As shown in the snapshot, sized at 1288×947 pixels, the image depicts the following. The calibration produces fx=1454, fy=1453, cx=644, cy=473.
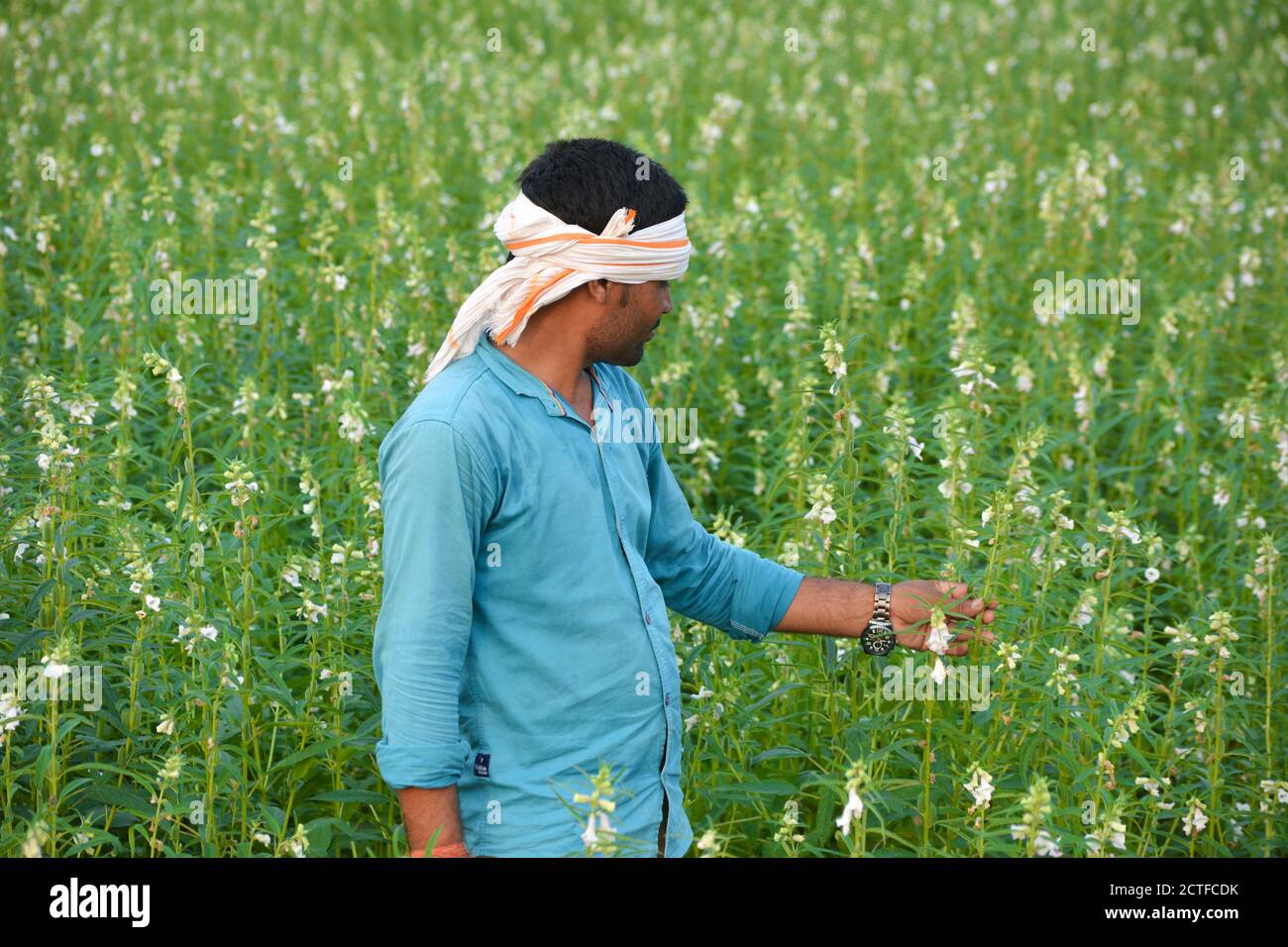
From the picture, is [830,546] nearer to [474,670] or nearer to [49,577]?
[474,670]

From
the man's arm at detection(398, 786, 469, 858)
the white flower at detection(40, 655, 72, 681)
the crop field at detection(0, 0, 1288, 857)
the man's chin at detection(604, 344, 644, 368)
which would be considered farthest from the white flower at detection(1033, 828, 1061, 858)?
the white flower at detection(40, 655, 72, 681)

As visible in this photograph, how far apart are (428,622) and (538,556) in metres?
0.32

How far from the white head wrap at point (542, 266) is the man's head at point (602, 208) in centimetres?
3

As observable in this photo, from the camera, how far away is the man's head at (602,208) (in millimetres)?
3303

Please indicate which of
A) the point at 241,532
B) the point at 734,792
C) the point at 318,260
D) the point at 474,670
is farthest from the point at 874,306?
the point at 474,670

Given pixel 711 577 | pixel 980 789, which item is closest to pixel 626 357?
pixel 711 577

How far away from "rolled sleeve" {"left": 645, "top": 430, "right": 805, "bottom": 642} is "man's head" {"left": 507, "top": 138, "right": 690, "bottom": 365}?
1.42 ft

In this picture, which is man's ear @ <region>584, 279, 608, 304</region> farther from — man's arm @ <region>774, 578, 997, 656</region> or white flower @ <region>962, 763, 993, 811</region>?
white flower @ <region>962, 763, 993, 811</region>

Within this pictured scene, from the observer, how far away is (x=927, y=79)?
12406 millimetres

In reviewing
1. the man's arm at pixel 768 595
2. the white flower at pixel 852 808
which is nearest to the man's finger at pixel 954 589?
the man's arm at pixel 768 595

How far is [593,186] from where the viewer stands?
3309 mm

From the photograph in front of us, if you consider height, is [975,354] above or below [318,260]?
below

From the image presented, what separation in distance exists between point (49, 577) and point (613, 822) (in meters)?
2.11

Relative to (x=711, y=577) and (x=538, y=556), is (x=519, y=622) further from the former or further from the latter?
(x=711, y=577)
